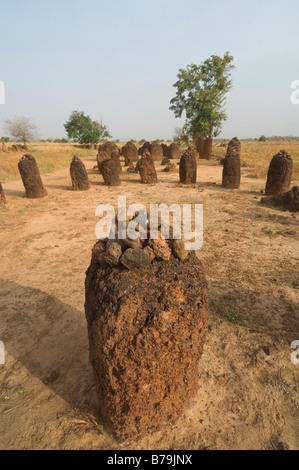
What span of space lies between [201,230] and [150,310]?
4.65m

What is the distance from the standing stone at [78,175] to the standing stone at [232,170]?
5.94 meters

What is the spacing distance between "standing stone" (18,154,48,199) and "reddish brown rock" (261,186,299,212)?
823cm

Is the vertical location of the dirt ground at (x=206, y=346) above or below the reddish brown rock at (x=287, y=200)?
below

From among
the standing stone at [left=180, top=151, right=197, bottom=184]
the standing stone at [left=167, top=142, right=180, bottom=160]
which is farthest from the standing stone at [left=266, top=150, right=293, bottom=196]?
the standing stone at [left=167, top=142, right=180, bottom=160]

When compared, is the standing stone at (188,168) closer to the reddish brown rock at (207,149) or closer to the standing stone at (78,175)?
the standing stone at (78,175)

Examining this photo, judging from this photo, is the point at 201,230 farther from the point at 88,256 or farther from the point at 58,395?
the point at 58,395

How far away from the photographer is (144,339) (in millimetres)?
1615

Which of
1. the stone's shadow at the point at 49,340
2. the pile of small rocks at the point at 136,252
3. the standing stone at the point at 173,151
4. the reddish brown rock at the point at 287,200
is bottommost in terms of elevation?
the stone's shadow at the point at 49,340

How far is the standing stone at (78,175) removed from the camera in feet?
33.4

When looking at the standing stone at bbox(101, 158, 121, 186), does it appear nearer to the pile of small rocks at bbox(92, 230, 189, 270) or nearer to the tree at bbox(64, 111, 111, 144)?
the pile of small rocks at bbox(92, 230, 189, 270)

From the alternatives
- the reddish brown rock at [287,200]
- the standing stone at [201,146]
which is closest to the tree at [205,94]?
the standing stone at [201,146]

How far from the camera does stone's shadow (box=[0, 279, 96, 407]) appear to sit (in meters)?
2.32

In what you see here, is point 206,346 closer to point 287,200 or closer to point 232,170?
point 287,200

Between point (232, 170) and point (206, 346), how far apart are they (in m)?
8.51
